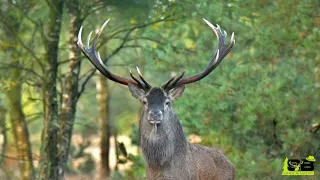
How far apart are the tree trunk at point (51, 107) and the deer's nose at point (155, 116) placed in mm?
3775

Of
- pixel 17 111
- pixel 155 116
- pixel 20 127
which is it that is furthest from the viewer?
pixel 20 127

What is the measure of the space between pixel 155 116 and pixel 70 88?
4184 mm

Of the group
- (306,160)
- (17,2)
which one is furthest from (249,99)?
(17,2)

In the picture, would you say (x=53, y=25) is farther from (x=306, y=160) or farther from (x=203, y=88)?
(x=306, y=160)

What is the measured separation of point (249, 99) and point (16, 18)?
5.17 meters

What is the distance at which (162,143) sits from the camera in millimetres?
8727

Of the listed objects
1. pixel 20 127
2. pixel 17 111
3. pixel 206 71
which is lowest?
pixel 20 127

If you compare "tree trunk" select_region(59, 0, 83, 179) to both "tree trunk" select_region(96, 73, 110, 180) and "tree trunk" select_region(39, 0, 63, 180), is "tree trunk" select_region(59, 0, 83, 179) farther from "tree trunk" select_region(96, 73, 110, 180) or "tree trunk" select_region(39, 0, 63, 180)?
"tree trunk" select_region(96, 73, 110, 180)

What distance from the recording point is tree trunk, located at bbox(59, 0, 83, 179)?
12.2 meters

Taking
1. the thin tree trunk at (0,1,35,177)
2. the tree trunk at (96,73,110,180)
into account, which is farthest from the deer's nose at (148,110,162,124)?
the tree trunk at (96,73,110,180)

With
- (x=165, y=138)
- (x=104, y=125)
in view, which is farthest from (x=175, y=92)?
(x=104, y=125)

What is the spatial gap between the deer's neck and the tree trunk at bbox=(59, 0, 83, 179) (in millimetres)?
3650

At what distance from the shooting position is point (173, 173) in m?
8.70

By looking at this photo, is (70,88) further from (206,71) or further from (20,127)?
(20,127)
